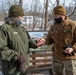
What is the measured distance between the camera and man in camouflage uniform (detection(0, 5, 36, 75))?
319cm

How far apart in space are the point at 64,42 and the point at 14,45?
1093mm

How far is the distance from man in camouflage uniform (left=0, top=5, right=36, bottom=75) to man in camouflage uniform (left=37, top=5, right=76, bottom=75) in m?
0.58

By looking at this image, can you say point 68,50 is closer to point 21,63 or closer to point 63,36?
point 63,36

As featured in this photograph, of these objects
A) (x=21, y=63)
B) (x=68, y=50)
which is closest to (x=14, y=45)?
(x=21, y=63)

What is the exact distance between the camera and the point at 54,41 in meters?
4.29

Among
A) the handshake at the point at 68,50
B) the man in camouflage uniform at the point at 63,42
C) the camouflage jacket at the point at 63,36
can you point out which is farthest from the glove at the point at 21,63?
the camouflage jacket at the point at 63,36

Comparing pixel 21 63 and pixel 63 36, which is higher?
pixel 63 36

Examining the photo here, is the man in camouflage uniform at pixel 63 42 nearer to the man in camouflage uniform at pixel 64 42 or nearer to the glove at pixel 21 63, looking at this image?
the man in camouflage uniform at pixel 64 42

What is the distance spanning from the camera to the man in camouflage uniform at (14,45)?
Answer: 3.19 meters

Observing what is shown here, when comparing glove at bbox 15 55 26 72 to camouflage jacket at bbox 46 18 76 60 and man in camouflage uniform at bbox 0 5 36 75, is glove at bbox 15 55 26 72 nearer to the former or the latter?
man in camouflage uniform at bbox 0 5 36 75

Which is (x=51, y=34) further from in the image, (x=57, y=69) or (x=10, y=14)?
(x=10, y=14)

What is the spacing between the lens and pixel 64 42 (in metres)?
4.02

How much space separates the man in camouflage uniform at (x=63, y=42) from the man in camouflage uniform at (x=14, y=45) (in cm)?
58

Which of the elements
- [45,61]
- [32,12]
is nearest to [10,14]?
[45,61]
